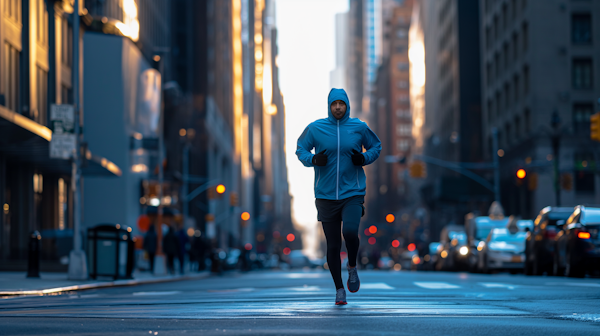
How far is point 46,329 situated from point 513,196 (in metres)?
56.2

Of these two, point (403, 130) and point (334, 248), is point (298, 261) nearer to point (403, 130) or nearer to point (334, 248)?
point (334, 248)

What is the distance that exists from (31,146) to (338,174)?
2359 centimetres

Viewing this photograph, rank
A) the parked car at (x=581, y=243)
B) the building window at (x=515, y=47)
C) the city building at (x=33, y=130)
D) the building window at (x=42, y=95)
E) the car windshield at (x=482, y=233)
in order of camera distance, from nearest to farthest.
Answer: the parked car at (x=581, y=243) → the city building at (x=33, y=130) → the car windshield at (x=482, y=233) → the building window at (x=42, y=95) → the building window at (x=515, y=47)

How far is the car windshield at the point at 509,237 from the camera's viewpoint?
86.2 ft

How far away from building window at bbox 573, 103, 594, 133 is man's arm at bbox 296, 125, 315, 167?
46.9 meters

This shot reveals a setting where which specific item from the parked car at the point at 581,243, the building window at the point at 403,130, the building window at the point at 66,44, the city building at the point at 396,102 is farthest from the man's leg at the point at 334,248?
the building window at the point at 403,130

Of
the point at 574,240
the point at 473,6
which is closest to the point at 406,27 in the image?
the point at 473,6

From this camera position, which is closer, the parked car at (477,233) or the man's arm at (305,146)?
the man's arm at (305,146)

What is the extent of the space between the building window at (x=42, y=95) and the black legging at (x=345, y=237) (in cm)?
2566

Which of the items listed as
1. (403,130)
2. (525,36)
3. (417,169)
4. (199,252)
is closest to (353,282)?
(199,252)

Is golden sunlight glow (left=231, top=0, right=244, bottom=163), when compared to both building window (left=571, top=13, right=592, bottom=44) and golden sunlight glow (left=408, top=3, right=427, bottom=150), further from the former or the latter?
building window (left=571, top=13, right=592, bottom=44)

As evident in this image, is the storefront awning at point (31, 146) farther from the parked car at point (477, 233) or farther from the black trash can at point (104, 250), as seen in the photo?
the parked car at point (477, 233)

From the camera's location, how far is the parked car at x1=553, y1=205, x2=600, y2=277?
1795cm

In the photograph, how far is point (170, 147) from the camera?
206 ft
